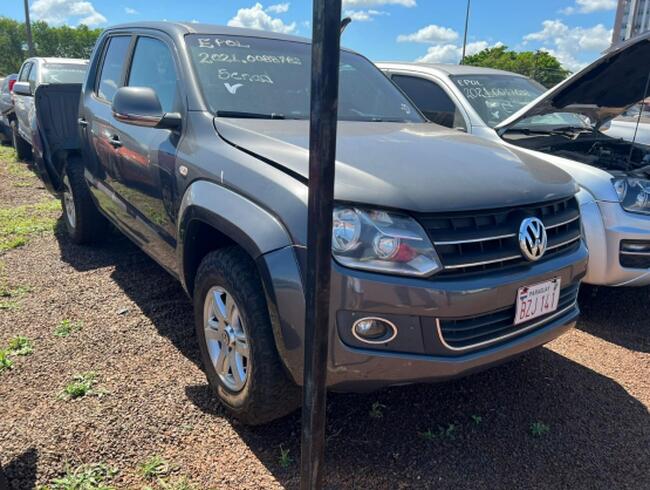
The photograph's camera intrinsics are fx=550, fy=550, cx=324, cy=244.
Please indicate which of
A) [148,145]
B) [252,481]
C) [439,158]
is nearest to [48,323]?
[148,145]

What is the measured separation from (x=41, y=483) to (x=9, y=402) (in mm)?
685

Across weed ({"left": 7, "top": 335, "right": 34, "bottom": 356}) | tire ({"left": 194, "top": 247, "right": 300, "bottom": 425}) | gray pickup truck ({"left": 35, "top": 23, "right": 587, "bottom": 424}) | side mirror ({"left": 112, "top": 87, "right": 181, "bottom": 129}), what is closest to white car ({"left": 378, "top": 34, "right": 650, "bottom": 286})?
gray pickup truck ({"left": 35, "top": 23, "right": 587, "bottom": 424})

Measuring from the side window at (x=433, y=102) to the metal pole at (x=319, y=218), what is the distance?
3.57 meters

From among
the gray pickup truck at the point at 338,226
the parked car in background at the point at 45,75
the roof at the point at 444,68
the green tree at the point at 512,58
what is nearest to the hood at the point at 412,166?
the gray pickup truck at the point at 338,226

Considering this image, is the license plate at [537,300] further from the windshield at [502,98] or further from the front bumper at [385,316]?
the windshield at [502,98]

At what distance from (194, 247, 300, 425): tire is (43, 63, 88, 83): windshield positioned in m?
7.17

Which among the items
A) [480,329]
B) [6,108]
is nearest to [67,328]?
[480,329]

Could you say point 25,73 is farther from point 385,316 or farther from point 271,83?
point 385,316

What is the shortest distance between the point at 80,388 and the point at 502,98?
13.9 ft

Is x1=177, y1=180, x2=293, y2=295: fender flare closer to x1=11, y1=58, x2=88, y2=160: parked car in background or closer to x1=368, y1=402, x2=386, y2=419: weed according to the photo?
x1=368, y1=402, x2=386, y2=419: weed

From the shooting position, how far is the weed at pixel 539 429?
8.47 ft

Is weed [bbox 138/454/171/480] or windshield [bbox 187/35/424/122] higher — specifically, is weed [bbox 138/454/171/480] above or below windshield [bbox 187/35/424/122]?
below

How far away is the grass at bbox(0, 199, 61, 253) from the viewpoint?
515 centimetres

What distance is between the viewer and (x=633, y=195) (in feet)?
12.0
